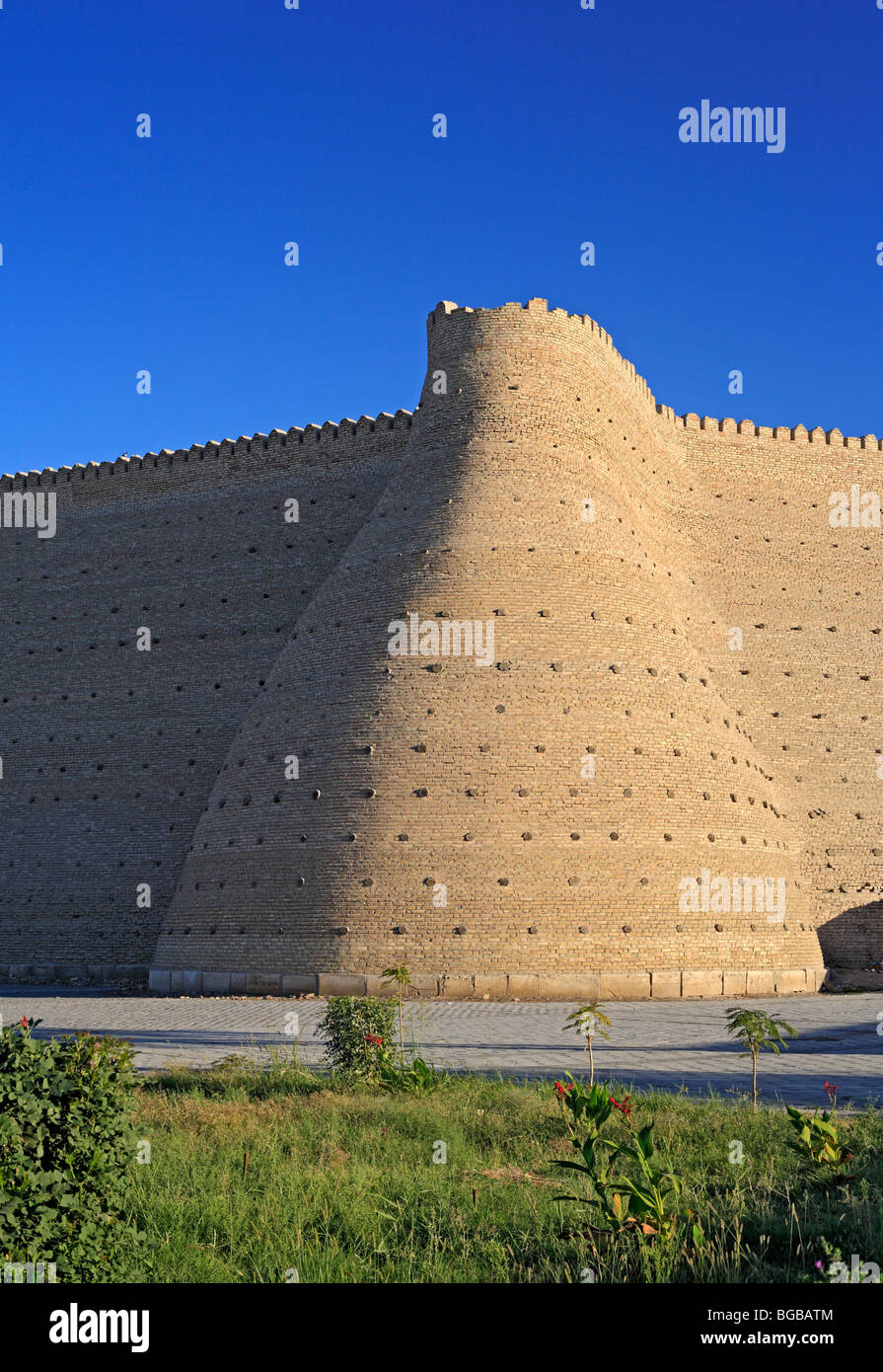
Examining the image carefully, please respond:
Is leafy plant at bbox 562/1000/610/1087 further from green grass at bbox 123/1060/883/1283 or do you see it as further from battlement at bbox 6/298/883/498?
battlement at bbox 6/298/883/498

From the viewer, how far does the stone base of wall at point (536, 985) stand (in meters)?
15.8

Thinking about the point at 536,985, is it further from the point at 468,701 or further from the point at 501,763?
the point at 468,701

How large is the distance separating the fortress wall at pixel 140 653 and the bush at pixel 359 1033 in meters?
13.6

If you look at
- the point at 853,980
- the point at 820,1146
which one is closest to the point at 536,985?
the point at 853,980

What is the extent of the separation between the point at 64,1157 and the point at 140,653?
68.8ft

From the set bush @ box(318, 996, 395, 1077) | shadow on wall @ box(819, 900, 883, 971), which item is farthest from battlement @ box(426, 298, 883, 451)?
bush @ box(318, 996, 395, 1077)

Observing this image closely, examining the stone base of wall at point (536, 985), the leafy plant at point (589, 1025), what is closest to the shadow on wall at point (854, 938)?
the stone base of wall at point (536, 985)

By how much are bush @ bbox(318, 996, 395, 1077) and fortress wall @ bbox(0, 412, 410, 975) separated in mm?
13582

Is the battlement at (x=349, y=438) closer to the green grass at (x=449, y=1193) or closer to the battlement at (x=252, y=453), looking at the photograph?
the battlement at (x=252, y=453)

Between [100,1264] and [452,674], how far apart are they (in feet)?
46.4

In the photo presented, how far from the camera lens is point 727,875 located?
1734cm

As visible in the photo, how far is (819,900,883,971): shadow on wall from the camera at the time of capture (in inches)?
804

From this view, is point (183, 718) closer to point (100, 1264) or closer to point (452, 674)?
point (452, 674)
